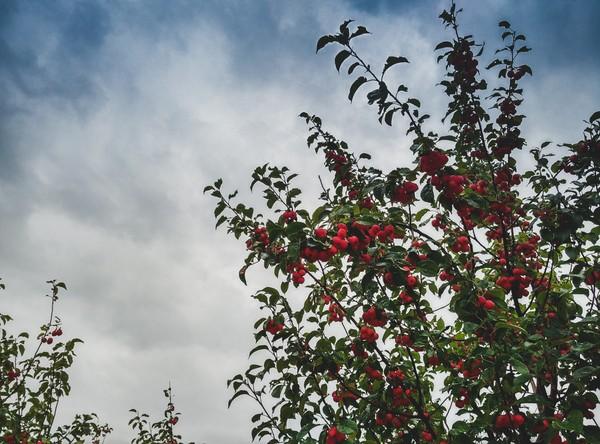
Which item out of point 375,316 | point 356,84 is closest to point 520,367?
point 375,316

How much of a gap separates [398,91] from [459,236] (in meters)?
1.97

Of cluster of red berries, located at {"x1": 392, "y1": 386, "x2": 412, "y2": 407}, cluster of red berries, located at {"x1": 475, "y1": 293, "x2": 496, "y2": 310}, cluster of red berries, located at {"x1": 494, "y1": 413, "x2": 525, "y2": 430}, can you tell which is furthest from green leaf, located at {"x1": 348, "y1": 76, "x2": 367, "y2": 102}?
cluster of red berries, located at {"x1": 494, "y1": 413, "x2": 525, "y2": 430}

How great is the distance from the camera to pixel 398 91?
3.27 meters

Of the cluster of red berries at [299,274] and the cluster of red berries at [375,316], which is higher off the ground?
the cluster of red berries at [299,274]

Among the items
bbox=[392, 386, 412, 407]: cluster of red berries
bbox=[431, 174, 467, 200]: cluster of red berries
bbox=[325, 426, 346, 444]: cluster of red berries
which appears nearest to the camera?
bbox=[431, 174, 467, 200]: cluster of red berries

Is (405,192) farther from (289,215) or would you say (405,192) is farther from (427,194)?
(289,215)

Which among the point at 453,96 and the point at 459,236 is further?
the point at 453,96

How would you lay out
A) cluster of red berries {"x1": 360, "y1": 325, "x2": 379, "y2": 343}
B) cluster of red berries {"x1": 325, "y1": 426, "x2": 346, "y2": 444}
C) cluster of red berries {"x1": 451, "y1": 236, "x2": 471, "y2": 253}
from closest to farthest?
cluster of red berries {"x1": 325, "y1": 426, "x2": 346, "y2": 444} → cluster of red berries {"x1": 360, "y1": 325, "x2": 379, "y2": 343} → cluster of red berries {"x1": 451, "y1": 236, "x2": 471, "y2": 253}

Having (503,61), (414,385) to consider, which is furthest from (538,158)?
(414,385)

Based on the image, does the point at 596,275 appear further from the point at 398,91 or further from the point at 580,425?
the point at 398,91

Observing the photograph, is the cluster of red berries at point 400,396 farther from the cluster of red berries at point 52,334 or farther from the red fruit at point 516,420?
the cluster of red berries at point 52,334

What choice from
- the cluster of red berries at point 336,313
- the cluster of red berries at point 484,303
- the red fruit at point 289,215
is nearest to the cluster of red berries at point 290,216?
the red fruit at point 289,215

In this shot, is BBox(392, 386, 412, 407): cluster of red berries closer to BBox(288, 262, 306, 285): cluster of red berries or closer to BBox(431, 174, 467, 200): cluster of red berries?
BBox(288, 262, 306, 285): cluster of red berries

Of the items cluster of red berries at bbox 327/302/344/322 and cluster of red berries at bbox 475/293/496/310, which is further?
cluster of red berries at bbox 327/302/344/322
